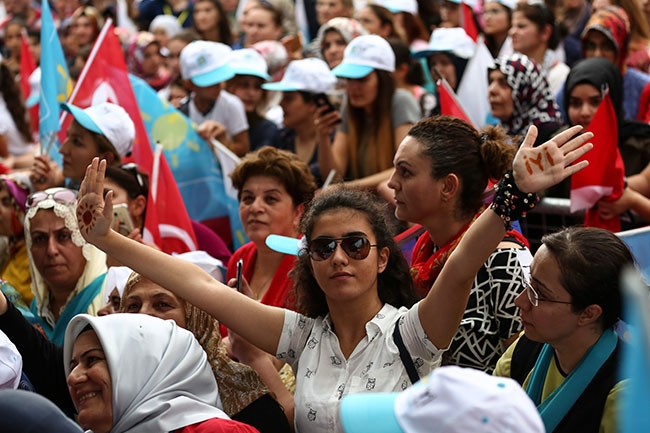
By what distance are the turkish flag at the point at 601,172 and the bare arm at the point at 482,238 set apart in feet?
6.07

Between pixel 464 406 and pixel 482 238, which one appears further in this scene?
pixel 482 238

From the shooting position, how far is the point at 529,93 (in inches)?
245

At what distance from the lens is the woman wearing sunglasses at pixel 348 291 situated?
325 cm

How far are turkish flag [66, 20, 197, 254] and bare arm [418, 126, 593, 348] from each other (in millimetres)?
2465

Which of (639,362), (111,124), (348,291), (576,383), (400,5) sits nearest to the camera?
(639,362)

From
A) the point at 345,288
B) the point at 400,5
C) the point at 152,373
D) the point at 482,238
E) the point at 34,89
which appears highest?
the point at 482,238

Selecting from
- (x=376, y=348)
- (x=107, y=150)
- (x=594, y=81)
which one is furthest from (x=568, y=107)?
(x=376, y=348)

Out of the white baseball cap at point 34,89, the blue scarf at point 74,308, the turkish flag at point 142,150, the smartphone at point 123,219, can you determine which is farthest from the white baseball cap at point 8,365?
the white baseball cap at point 34,89

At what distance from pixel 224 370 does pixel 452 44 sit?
4.97 m

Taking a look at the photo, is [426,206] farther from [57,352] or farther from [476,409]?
[476,409]

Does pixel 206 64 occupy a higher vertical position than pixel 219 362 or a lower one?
lower

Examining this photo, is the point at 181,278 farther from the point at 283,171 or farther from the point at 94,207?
the point at 283,171

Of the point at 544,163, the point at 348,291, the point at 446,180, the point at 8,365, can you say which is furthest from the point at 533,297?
the point at 8,365

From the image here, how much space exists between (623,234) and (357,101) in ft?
9.21
